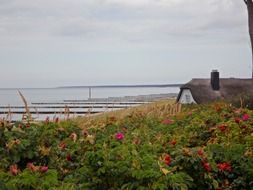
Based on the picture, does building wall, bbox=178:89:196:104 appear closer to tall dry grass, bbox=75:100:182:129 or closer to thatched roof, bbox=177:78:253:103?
thatched roof, bbox=177:78:253:103

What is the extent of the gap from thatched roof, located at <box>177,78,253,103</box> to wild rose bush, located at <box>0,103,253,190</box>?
49.1 ft

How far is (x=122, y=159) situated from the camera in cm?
356

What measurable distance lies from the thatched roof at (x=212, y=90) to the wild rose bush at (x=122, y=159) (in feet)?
49.1

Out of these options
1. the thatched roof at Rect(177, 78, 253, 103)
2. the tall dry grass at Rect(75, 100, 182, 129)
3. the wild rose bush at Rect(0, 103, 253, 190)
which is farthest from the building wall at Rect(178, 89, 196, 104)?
the wild rose bush at Rect(0, 103, 253, 190)

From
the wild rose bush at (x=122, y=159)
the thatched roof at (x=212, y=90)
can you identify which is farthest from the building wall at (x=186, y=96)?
the wild rose bush at (x=122, y=159)

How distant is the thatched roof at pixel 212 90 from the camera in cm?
2069

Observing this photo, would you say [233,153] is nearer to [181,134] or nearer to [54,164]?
[181,134]

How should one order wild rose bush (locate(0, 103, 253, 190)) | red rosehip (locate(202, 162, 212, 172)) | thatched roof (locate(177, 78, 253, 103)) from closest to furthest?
wild rose bush (locate(0, 103, 253, 190)) < red rosehip (locate(202, 162, 212, 172)) < thatched roof (locate(177, 78, 253, 103))

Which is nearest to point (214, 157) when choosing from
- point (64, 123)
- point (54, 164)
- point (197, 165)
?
point (197, 165)

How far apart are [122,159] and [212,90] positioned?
17971mm

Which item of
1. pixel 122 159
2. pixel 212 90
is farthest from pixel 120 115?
pixel 212 90

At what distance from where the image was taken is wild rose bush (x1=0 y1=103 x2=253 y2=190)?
334cm

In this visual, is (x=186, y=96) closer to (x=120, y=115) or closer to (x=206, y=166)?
(x=120, y=115)

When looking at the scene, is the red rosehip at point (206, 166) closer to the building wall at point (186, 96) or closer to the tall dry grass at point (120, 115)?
the tall dry grass at point (120, 115)
